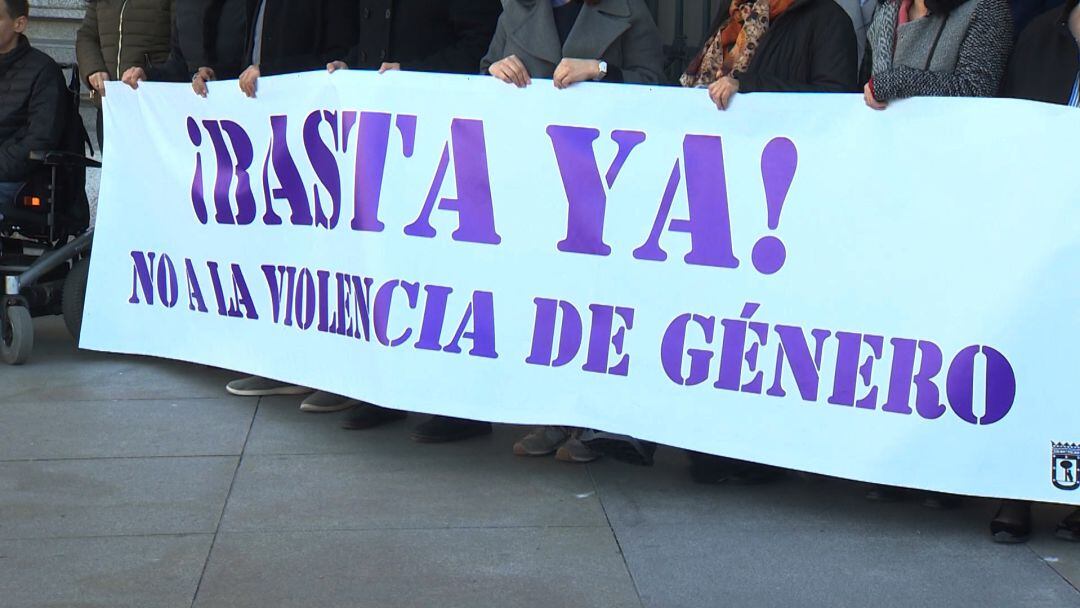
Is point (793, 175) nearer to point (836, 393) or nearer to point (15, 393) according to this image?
point (836, 393)

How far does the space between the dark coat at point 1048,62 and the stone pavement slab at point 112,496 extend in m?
2.99

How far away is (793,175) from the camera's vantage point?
4.60 m

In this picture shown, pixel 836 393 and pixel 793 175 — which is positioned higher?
pixel 793 175

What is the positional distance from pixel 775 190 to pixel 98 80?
4.11 metres

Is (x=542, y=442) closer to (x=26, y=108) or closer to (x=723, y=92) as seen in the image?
(x=723, y=92)

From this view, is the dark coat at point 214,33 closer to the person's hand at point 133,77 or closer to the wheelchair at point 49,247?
the person's hand at point 133,77

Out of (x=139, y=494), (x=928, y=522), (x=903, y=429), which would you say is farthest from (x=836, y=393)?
(x=139, y=494)

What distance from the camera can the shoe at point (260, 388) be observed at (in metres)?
6.42

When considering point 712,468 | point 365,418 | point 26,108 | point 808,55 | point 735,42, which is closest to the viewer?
point 808,55

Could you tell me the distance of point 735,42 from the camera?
5148 mm

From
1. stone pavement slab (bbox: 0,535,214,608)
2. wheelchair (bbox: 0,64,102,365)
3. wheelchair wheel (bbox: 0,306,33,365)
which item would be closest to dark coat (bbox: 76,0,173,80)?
wheelchair (bbox: 0,64,102,365)

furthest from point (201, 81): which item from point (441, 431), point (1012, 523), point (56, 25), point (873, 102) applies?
point (56, 25)

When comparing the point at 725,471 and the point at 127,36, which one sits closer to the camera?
the point at 725,471

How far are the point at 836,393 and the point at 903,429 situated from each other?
24 centimetres
